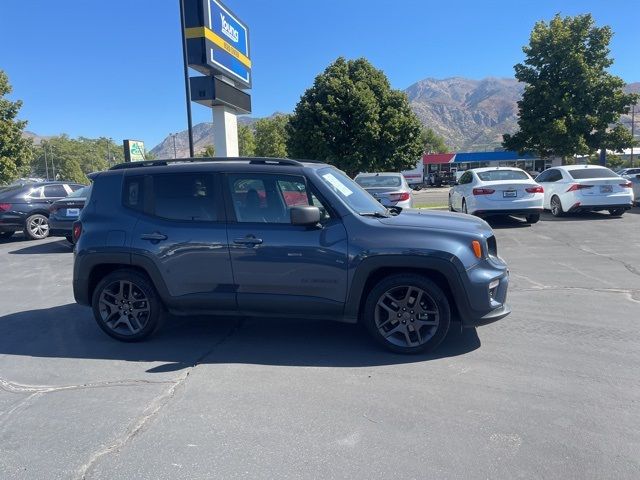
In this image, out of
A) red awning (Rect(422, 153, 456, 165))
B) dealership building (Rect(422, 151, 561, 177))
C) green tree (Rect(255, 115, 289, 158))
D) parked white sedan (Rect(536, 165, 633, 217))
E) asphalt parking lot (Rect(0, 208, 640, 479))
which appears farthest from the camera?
green tree (Rect(255, 115, 289, 158))

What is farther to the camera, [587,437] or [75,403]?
[75,403]

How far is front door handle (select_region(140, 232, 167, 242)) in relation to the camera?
4.74 metres

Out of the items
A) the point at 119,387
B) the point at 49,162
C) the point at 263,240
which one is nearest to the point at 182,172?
the point at 263,240

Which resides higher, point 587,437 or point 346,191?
point 346,191

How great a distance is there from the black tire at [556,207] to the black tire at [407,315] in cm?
1116

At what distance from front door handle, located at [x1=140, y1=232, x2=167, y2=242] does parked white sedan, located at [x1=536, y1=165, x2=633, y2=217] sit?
12.0 metres

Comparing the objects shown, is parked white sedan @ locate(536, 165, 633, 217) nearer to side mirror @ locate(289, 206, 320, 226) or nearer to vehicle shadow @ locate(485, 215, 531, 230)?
vehicle shadow @ locate(485, 215, 531, 230)

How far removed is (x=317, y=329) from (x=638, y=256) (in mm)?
6576

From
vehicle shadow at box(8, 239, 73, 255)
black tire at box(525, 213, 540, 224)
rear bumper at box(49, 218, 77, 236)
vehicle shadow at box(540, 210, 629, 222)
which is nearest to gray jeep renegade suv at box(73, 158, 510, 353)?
rear bumper at box(49, 218, 77, 236)

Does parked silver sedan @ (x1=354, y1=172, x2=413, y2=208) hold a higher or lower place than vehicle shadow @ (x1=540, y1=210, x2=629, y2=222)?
higher

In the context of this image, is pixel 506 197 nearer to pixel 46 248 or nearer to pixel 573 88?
pixel 46 248

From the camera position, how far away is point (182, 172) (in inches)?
191

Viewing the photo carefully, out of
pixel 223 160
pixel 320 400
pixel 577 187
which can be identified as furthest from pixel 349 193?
pixel 577 187

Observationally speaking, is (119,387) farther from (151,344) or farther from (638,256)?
(638,256)
